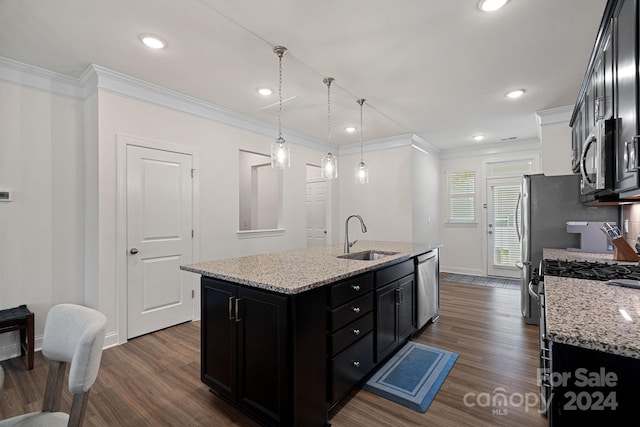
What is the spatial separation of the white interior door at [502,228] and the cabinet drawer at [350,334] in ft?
15.6

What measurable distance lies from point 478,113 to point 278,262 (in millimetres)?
3554

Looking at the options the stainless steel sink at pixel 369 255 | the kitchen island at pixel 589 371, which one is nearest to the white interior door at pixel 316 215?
the stainless steel sink at pixel 369 255

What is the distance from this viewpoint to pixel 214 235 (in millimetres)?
3863

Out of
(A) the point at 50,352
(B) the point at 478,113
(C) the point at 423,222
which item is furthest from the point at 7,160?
(C) the point at 423,222

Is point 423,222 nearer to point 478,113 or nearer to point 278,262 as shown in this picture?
point 478,113

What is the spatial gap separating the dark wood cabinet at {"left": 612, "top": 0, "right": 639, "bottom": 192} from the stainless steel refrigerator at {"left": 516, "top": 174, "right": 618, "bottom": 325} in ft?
7.52

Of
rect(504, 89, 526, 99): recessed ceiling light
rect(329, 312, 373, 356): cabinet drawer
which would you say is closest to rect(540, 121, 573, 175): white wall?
rect(504, 89, 526, 99): recessed ceiling light

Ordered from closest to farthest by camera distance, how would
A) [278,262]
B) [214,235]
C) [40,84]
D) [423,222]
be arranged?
[278,262] < [40,84] < [214,235] < [423,222]

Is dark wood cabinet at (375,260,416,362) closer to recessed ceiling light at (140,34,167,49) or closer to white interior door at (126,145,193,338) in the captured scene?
white interior door at (126,145,193,338)

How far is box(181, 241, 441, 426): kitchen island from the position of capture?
1.66 meters

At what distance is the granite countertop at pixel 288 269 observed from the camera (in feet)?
5.53

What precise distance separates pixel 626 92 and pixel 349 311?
178 cm

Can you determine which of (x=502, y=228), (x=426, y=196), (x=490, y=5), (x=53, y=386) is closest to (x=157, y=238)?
(x=53, y=386)

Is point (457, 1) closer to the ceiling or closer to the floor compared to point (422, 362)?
closer to the ceiling
